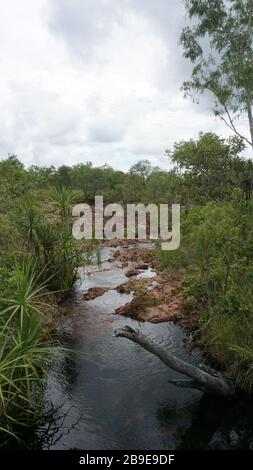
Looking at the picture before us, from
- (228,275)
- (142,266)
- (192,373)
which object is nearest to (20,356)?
(192,373)

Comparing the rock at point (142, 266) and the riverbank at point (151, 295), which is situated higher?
the rock at point (142, 266)

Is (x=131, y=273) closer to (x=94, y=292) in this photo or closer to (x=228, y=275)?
(x=94, y=292)

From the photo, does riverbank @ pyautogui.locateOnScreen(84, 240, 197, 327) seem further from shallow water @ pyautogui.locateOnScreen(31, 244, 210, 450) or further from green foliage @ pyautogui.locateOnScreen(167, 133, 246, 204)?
green foliage @ pyautogui.locateOnScreen(167, 133, 246, 204)

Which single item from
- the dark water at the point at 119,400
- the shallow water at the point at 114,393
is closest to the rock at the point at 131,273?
the shallow water at the point at 114,393

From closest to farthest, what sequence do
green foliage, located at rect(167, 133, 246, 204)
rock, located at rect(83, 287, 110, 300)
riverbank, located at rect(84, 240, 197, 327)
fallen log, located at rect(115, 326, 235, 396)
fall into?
fallen log, located at rect(115, 326, 235, 396), riverbank, located at rect(84, 240, 197, 327), rock, located at rect(83, 287, 110, 300), green foliage, located at rect(167, 133, 246, 204)

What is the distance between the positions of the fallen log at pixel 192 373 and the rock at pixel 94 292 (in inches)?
277

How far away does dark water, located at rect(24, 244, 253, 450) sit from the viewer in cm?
665

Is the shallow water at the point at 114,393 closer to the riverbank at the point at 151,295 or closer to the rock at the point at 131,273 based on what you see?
the riverbank at the point at 151,295

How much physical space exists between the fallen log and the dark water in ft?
1.22

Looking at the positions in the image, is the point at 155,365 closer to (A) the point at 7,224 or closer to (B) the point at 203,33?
(A) the point at 7,224

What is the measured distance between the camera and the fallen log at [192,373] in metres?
6.61

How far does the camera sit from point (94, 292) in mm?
14305

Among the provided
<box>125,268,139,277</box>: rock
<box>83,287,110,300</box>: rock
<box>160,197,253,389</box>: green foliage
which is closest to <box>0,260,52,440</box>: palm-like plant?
<box>160,197,253,389</box>: green foliage

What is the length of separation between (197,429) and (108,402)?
178 cm
